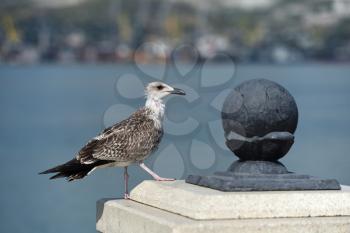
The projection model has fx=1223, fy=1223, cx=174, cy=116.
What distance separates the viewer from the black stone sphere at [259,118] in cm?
1216

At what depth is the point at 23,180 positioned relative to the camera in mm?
41875

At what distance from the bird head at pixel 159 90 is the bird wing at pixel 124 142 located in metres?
0.25

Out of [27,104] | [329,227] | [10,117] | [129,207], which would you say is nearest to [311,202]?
[329,227]

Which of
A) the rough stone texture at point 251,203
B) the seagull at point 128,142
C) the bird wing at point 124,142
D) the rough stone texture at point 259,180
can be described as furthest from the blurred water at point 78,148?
the rough stone texture at point 251,203

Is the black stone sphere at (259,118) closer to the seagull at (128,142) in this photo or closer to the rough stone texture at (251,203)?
the rough stone texture at (251,203)

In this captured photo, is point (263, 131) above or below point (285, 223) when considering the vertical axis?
above

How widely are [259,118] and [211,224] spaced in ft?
5.21

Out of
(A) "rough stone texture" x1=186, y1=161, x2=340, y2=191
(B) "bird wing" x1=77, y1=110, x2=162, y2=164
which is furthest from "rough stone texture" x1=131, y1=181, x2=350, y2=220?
(B) "bird wing" x1=77, y1=110, x2=162, y2=164

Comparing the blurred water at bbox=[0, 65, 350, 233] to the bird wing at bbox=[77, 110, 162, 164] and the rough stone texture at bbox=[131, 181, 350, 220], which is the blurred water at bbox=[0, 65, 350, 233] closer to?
the bird wing at bbox=[77, 110, 162, 164]

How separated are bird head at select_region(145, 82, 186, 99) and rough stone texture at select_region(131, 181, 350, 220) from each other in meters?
1.35

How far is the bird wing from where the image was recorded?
1267 centimetres

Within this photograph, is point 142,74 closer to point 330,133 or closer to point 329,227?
point 329,227

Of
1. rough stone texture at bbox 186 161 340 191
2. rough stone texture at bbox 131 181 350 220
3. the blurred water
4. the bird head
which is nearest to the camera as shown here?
rough stone texture at bbox 131 181 350 220

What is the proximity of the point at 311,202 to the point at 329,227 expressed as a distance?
1.14 feet
